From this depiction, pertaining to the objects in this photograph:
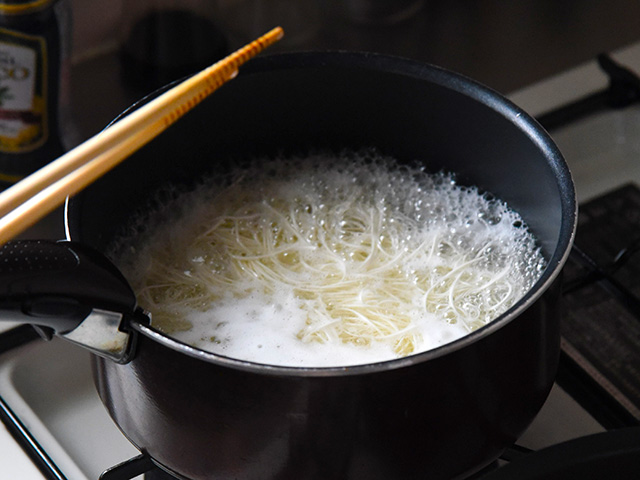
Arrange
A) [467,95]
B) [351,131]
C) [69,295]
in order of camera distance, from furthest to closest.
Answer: [351,131] < [467,95] < [69,295]

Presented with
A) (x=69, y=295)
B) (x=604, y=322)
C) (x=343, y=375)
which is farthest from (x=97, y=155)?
(x=604, y=322)

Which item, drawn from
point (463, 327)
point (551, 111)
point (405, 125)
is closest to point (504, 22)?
point (551, 111)

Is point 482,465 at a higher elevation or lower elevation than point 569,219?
lower

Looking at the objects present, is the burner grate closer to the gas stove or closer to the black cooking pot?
the gas stove

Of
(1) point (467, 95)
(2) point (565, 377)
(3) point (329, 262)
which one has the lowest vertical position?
(2) point (565, 377)

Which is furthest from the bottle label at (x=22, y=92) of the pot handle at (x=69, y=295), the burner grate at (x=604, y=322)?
the burner grate at (x=604, y=322)

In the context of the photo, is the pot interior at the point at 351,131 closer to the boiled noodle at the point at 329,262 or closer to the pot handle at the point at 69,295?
the boiled noodle at the point at 329,262

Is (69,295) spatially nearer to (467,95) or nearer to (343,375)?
(343,375)

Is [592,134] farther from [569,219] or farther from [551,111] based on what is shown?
[569,219]
